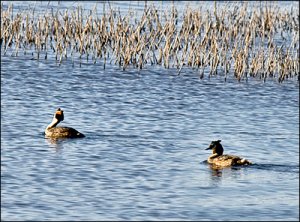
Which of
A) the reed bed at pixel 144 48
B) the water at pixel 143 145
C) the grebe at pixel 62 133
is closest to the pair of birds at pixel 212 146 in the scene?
the grebe at pixel 62 133

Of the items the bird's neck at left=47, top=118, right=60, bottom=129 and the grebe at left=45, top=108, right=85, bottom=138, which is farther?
the bird's neck at left=47, top=118, right=60, bottom=129

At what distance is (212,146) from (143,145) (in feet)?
4.32

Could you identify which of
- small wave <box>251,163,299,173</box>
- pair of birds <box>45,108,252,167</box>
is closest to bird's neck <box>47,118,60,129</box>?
pair of birds <box>45,108,252,167</box>

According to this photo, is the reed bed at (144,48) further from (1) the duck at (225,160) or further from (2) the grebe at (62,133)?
(1) the duck at (225,160)

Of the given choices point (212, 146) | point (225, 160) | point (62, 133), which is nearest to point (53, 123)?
point (62, 133)

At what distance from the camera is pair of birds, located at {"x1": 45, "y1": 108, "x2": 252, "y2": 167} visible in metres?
16.0

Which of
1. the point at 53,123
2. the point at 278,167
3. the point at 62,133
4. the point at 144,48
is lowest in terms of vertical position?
the point at 278,167

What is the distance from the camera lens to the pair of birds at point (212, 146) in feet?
52.5

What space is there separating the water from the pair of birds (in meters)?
0.17

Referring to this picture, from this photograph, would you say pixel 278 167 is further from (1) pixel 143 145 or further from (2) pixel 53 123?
(2) pixel 53 123

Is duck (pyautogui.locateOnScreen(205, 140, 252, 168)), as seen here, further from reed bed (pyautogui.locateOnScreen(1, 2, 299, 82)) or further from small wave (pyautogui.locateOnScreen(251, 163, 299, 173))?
reed bed (pyautogui.locateOnScreen(1, 2, 299, 82))

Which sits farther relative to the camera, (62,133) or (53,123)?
(53,123)

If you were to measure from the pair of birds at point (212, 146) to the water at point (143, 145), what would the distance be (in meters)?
0.17

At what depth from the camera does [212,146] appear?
55.1ft
